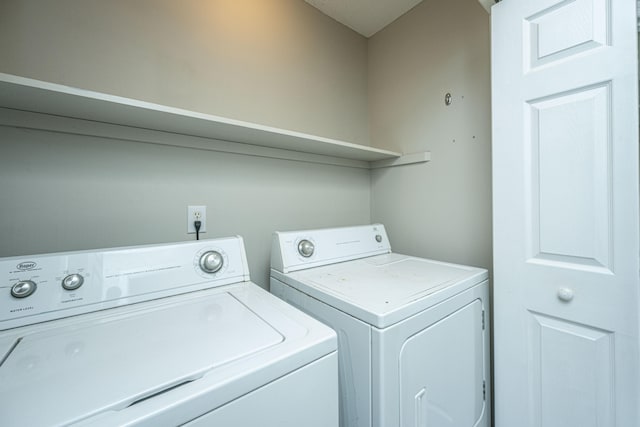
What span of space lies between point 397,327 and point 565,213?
2.45ft

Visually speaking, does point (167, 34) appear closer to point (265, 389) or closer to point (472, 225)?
point (265, 389)

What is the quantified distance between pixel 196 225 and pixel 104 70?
29.4 inches

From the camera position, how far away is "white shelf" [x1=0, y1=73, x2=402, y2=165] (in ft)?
2.66

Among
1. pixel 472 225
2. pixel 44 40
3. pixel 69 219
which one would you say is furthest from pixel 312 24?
pixel 69 219

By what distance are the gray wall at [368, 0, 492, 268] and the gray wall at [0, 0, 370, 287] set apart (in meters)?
0.35

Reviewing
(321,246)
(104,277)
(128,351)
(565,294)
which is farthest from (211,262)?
(565,294)

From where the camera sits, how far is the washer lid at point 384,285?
83 cm

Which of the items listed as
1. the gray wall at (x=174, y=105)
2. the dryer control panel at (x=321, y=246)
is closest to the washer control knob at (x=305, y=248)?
the dryer control panel at (x=321, y=246)

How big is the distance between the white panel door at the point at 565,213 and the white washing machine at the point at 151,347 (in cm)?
88

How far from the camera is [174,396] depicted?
1.56ft

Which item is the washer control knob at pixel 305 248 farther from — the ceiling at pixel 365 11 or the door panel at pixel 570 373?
the ceiling at pixel 365 11

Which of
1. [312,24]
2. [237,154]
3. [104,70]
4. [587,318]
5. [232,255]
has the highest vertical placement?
[312,24]

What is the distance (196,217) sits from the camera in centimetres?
130

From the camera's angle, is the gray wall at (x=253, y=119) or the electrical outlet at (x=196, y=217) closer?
the gray wall at (x=253, y=119)
